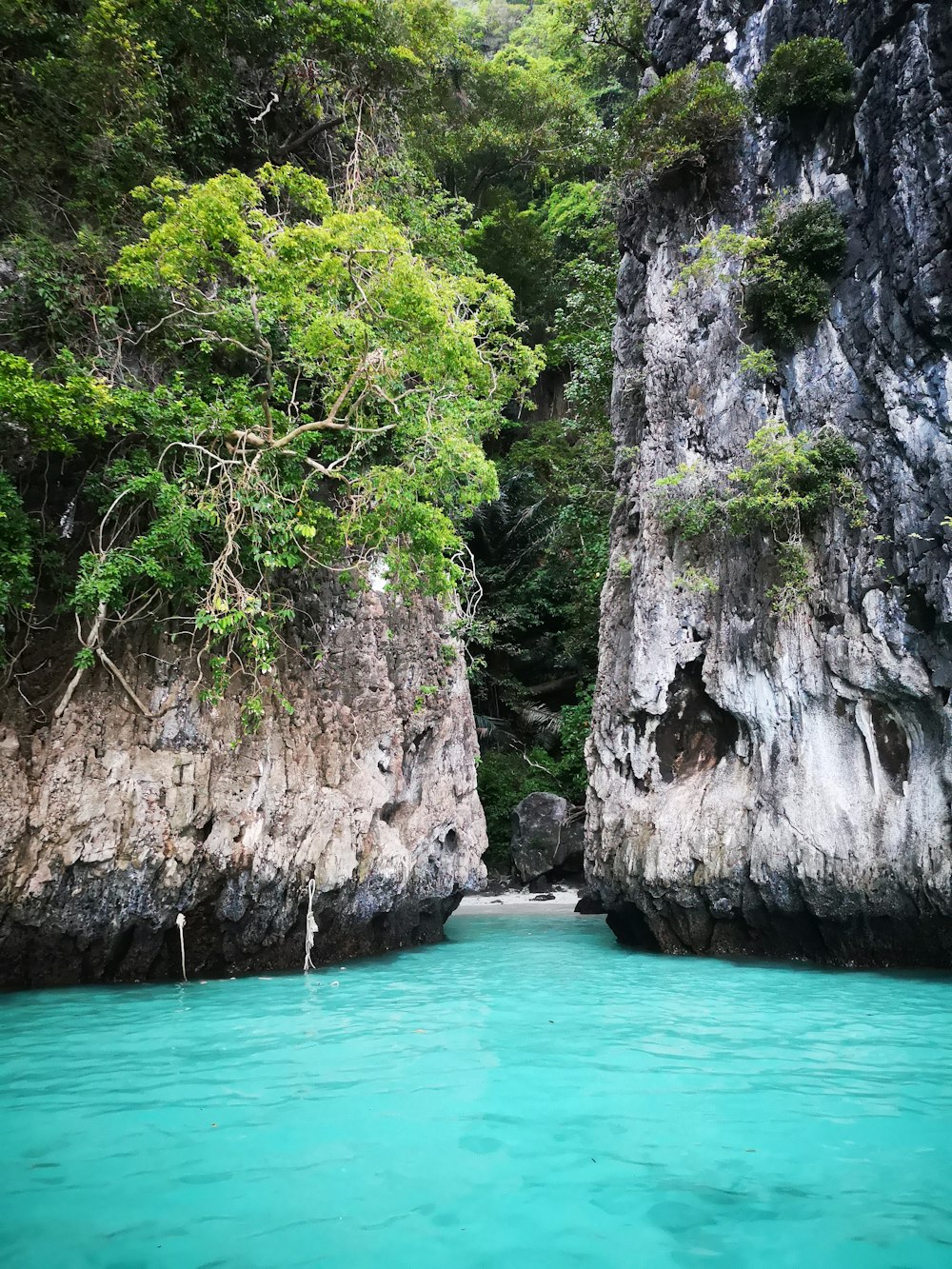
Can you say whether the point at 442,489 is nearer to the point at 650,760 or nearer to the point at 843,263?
the point at 650,760

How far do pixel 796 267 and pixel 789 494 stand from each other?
349 cm

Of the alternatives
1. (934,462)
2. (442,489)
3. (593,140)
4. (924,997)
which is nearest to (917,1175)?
(924,997)

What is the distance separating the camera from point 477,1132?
3.75 metres

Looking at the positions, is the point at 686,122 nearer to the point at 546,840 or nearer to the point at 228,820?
the point at 228,820

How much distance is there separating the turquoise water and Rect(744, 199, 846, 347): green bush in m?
8.60

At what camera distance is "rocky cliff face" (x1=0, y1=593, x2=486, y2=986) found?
25.2ft

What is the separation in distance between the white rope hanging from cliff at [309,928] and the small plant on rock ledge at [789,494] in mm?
6725

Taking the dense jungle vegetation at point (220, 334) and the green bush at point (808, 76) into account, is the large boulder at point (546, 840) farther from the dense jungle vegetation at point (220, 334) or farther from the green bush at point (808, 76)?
the green bush at point (808, 76)

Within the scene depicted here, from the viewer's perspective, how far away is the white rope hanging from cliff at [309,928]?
8.62 meters

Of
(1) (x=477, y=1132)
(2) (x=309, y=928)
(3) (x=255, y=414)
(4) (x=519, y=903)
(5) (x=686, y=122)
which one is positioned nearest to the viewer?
(1) (x=477, y=1132)

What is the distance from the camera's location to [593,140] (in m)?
16.6

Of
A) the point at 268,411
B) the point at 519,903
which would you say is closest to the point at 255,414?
the point at 268,411

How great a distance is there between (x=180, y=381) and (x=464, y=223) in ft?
56.3

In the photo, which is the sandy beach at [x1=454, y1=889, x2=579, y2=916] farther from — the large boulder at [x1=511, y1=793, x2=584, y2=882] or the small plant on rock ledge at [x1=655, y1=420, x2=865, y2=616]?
the small plant on rock ledge at [x1=655, y1=420, x2=865, y2=616]
